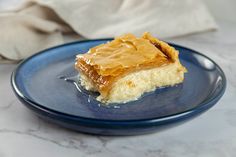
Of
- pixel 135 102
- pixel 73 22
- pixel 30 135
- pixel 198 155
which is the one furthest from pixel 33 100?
pixel 73 22

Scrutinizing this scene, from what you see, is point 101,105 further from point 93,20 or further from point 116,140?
point 93,20

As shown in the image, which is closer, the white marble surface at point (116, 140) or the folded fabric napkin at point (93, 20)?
the white marble surface at point (116, 140)

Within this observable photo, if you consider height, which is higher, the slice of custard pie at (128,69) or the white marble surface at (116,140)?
the slice of custard pie at (128,69)

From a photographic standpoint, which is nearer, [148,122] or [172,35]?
[148,122]

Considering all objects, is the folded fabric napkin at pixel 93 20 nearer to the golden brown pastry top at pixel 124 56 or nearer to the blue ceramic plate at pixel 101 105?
the blue ceramic plate at pixel 101 105

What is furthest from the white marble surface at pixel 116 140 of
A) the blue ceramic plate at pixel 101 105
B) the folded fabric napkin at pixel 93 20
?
the folded fabric napkin at pixel 93 20

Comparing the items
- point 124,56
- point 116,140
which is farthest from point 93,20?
point 116,140

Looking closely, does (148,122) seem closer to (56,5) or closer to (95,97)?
(95,97)
